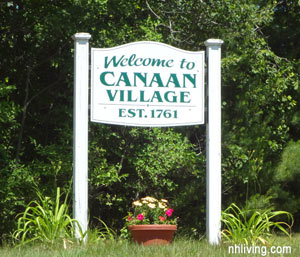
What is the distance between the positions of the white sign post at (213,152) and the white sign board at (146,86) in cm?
13

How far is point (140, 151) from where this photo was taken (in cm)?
870

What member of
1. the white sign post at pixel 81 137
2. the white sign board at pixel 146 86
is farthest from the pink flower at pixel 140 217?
the white sign board at pixel 146 86

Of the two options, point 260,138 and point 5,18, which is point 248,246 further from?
point 5,18

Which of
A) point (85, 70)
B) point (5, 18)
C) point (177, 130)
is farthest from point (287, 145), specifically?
point (5, 18)

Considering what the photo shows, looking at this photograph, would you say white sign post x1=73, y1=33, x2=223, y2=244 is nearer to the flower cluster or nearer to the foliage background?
the flower cluster

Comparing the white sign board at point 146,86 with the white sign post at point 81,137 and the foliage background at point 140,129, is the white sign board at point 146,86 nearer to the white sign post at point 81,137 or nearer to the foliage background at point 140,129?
the white sign post at point 81,137

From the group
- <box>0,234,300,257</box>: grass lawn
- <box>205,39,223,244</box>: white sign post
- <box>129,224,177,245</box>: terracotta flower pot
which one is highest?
<box>205,39,223,244</box>: white sign post

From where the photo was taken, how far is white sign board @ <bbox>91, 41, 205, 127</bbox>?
261 inches

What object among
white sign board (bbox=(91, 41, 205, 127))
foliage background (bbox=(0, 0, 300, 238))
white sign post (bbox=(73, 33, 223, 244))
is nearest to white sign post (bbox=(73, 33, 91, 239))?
white sign post (bbox=(73, 33, 223, 244))

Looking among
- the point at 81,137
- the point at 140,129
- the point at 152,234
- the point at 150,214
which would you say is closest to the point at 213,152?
the point at 150,214

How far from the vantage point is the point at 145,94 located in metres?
6.68

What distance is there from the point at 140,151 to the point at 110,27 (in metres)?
2.07

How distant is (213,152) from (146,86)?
3.73 ft

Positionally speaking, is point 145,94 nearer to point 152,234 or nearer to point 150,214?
point 150,214
